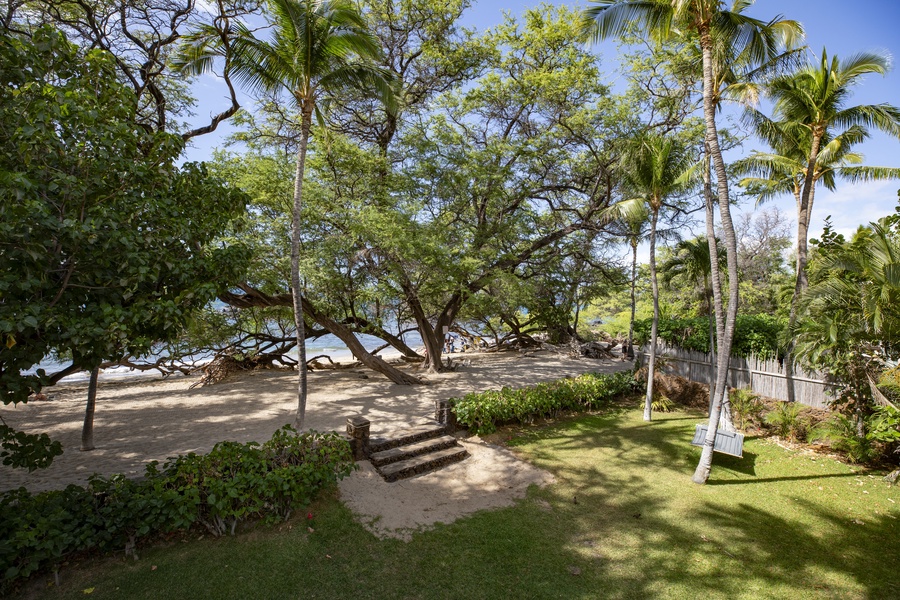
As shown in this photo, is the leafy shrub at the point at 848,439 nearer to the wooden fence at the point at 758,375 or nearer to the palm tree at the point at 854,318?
the palm tree at the point at 854,318

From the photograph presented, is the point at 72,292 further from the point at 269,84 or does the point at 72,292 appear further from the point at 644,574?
the point at 644,574

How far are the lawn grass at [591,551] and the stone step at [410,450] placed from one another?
4.19 ft

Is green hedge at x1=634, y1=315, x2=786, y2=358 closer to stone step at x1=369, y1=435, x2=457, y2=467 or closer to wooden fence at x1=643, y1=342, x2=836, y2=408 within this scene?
wooden fence at x1=643, y1=342, x2=836, y2=408


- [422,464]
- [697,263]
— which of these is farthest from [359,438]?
[697,263]

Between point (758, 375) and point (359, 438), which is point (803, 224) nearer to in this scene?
point (758, 375)

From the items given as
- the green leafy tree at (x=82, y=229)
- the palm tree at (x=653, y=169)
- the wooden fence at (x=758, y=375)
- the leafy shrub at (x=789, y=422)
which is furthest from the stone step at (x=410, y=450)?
the wooden fence at (x=758, y=375)

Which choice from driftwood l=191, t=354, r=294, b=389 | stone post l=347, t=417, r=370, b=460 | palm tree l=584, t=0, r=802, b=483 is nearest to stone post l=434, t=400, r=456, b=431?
stone post l=347, t=417, r=370, b=460

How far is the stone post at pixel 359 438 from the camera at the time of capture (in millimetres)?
7438

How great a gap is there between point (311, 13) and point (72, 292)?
5461mm

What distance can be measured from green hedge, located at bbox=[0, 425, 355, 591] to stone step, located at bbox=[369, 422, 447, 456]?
1499mm

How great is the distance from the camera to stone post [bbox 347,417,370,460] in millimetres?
7438

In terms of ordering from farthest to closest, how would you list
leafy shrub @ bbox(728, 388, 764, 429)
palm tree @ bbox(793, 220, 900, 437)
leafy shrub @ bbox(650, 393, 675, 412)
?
leafy shrub @ bbox(650, 393, 675, 412) < leafy shrub @ bbox(728, 388, 764, 429) < palm tree @ bbox(793, 220, 900, 437)

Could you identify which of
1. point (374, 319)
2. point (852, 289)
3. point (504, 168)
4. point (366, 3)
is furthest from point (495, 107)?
point (852, 289)

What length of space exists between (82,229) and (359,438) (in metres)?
5.29
